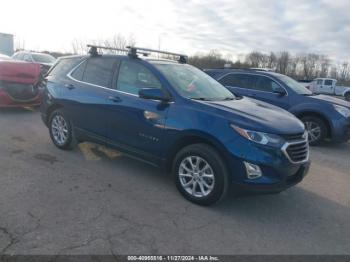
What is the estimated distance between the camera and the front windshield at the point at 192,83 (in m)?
4.47

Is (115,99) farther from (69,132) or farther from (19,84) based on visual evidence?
(19,84)

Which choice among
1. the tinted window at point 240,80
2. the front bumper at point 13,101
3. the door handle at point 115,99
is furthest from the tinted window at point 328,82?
the door handle at point 115,99

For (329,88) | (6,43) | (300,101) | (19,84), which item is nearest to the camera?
(300,101)

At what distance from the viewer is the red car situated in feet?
28.2

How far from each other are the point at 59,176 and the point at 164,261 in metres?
2.41

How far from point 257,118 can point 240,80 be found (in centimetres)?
549

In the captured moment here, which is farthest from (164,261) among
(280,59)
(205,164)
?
(280,59)

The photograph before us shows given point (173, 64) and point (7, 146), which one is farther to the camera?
point (7, 146)

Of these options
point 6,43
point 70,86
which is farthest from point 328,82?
point 70,86

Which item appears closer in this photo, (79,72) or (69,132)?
(79,72)

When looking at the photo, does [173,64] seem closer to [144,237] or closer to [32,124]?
[144,237]

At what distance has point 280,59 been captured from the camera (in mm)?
61250

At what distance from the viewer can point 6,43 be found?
32406 millimetres

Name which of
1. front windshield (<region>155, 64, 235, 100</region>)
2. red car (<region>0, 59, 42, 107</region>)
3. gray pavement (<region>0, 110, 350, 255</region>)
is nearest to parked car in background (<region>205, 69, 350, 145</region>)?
front windshield (<region>155, 64, 235, 100</region>)
